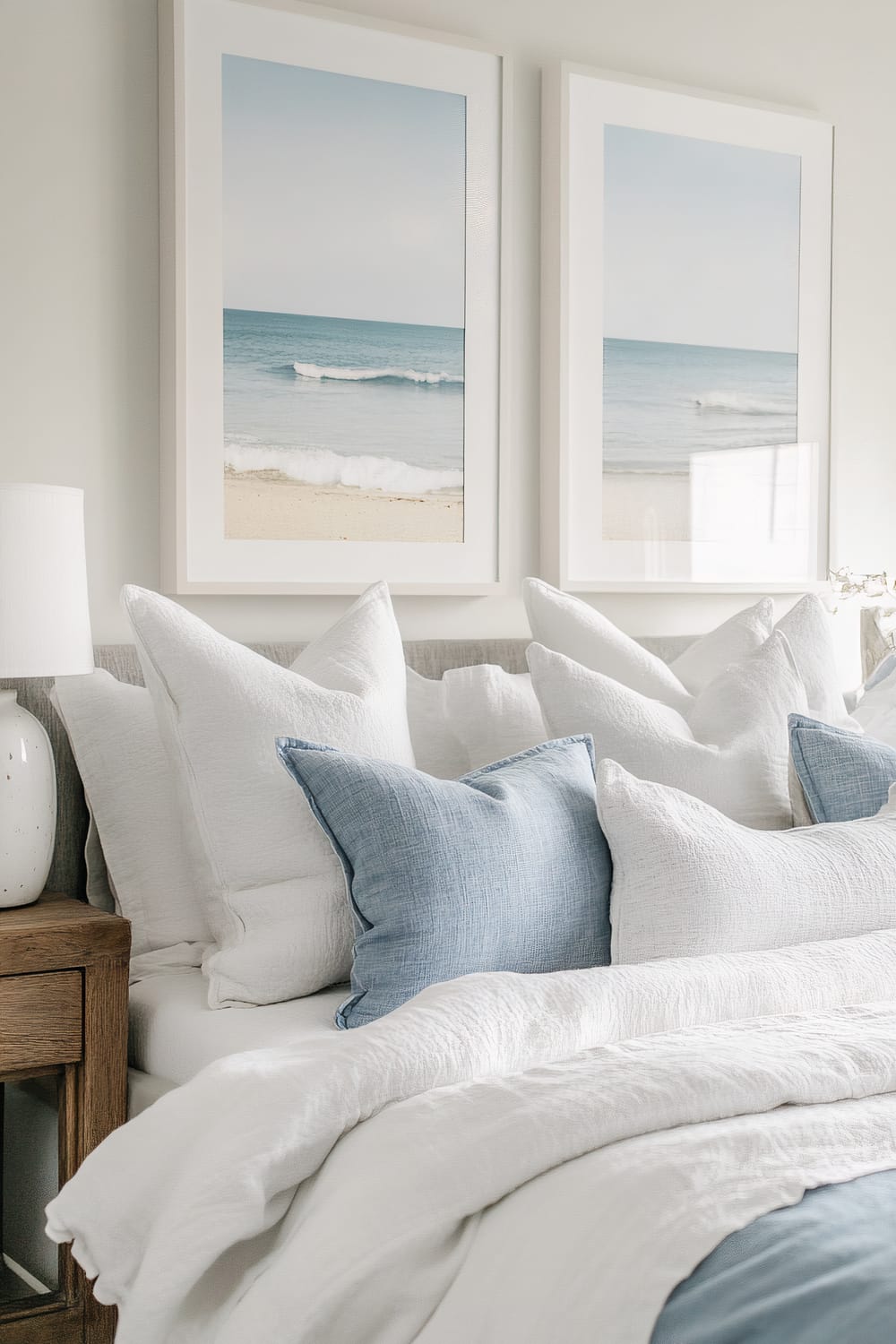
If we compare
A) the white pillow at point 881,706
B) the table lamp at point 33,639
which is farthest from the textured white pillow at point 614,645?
the table lamp at point 33,639

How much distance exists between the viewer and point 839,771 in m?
2.08

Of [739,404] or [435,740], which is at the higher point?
[739,404]

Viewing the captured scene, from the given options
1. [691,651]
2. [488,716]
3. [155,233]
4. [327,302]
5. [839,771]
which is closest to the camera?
[839,771]

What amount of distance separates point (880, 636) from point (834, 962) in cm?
144

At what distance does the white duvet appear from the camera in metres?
1.05

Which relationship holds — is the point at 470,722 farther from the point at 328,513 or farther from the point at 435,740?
the point at 328,513

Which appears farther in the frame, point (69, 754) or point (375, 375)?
point (375, 375)

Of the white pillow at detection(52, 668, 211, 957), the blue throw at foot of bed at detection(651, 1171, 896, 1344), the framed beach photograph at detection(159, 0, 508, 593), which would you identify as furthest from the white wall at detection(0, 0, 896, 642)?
the blue throw at foot of bed at detection(651, 1171, 896, 1344)

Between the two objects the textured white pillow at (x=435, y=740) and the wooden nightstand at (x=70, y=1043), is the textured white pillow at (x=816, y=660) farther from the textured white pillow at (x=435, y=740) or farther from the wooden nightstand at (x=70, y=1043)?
the wooden nightstand at (x=70, y=1043)

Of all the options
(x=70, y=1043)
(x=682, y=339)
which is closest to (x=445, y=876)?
(x=70, y=1043)

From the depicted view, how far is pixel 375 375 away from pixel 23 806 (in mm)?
1091

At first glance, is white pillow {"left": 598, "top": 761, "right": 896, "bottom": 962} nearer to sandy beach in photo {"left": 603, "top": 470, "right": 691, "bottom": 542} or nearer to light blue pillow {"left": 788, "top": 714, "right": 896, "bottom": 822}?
light blue pillow {"left": 788, "top": 714, "right": 896, "bottom": 822}

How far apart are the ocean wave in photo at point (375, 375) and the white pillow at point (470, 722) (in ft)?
2.01

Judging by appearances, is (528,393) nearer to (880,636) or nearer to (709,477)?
(709,477)
